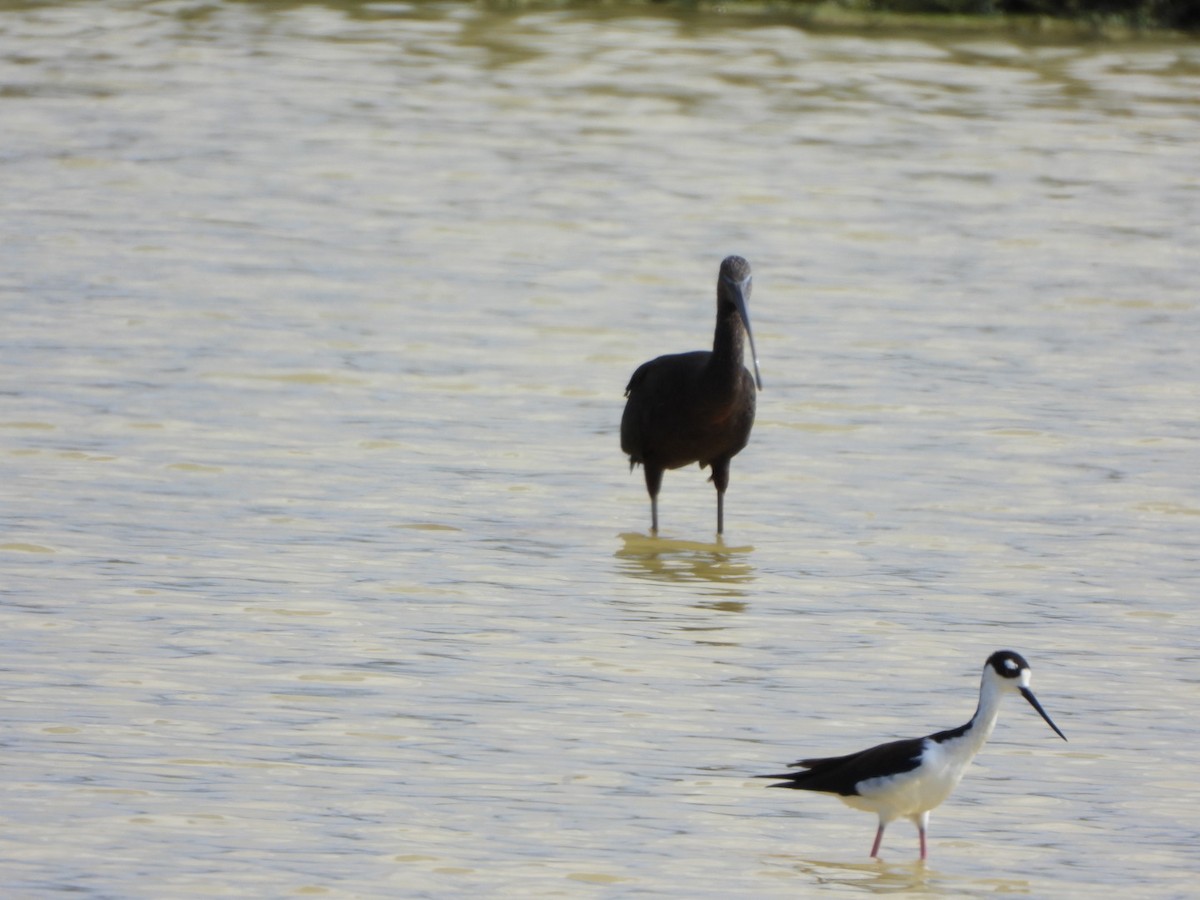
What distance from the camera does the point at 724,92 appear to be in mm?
26078

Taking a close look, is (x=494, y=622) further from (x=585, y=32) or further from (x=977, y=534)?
(x=585, y=32)

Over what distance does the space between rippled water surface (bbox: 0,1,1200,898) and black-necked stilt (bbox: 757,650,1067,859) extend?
24 cm

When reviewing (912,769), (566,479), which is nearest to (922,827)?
(912,769)

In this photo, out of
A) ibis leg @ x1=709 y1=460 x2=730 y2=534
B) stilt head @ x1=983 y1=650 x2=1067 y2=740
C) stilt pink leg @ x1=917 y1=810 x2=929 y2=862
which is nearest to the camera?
stilt pink leg @ x1=917 y1=810 x2=929 y2=862

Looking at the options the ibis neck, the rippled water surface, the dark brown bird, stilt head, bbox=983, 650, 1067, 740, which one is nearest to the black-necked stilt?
stilt head, bbox=983, 650, 1067, 740

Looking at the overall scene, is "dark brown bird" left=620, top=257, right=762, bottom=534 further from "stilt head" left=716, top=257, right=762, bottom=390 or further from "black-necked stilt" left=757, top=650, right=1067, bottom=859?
"black-necked stilt" left=757, top=650, right=1067, bottom=859

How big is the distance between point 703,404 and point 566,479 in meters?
1.58

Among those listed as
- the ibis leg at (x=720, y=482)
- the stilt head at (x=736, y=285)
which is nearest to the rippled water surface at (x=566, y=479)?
the ibis leg at (x=720, y=482)

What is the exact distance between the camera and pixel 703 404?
11492mm

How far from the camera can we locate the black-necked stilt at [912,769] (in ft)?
23.4

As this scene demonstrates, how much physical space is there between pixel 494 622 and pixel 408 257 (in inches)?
353

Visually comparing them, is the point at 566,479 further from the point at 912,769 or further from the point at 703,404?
the point at 912,769

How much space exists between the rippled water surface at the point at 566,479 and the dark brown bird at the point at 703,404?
1.35 ft

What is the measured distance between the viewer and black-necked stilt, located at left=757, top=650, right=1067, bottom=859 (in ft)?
23.4
